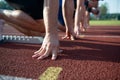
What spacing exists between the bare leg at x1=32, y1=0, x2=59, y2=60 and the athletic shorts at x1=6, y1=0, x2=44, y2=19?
1123 mm

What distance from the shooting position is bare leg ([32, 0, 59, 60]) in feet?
7.14

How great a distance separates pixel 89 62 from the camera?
2.05 m

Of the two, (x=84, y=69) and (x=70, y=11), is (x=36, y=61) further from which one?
(x=70, y=11)

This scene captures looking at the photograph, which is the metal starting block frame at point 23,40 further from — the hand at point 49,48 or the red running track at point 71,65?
the hand at point 49,48

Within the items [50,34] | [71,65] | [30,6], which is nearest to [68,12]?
[30,6]

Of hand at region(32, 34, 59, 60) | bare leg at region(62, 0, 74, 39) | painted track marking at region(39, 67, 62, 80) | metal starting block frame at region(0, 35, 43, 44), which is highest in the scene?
bare leg at region(62, 0, 74, 39)

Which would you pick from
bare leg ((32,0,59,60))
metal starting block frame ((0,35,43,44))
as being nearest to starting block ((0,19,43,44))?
metal starting block frame ((0,35,43,44))

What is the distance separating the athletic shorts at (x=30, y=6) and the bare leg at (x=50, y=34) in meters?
1.12

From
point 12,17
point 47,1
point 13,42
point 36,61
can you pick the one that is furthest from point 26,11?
point 36,61

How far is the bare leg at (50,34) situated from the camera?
7.14 feet

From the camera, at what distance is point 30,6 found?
134 inches

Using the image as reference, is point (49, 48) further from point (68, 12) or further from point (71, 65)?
point (68, 12)

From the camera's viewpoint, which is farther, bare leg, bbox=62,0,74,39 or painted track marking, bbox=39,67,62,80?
bare leg, bbox=62,0,74,39

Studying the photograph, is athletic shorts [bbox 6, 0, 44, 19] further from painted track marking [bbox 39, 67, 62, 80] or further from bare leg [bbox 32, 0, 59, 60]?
painted track marking [bbox 39, 67, 62, 80]
